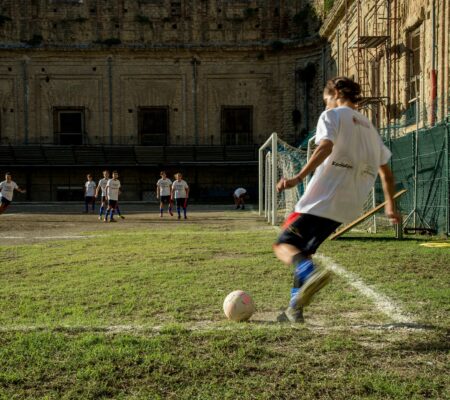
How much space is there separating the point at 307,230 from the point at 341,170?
526 millimetres

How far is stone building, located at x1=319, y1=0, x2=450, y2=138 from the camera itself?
15.6 m

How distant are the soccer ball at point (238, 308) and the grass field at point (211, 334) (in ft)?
0.38

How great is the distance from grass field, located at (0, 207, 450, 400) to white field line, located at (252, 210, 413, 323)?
0.06 m

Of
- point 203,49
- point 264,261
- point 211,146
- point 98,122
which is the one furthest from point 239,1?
point 264,261

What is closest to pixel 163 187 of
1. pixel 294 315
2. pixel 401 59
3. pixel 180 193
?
pixel 180 193

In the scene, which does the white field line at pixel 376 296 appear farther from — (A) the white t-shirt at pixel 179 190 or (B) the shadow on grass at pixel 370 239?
(A) the white t-shirt at pixel 179 190

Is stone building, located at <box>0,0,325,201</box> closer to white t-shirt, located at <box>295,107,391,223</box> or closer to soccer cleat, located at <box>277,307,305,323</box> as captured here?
soccer cleat, located at <box>277,307,305,323</box>

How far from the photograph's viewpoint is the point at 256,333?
14.0ft

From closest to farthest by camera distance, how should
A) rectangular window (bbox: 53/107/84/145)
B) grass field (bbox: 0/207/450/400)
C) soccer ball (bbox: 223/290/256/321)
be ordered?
grass field (bbox: 0/207/450/400) → soccer ball (bbox: 223/290/256/321) → rectangular window (bbox: 53/107/84/145)

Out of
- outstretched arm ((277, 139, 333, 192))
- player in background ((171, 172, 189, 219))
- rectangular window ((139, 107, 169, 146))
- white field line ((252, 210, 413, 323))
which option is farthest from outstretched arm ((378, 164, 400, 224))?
rectangular window ((139, 107, 169, 146))

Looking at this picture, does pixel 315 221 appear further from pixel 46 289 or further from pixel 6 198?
pixel 6 198

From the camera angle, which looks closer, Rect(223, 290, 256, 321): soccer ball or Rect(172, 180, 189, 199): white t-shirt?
Rect(223, 290, 256, 321): soccer ball

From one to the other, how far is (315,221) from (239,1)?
33.4 m

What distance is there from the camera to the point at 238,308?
15.8 ft
